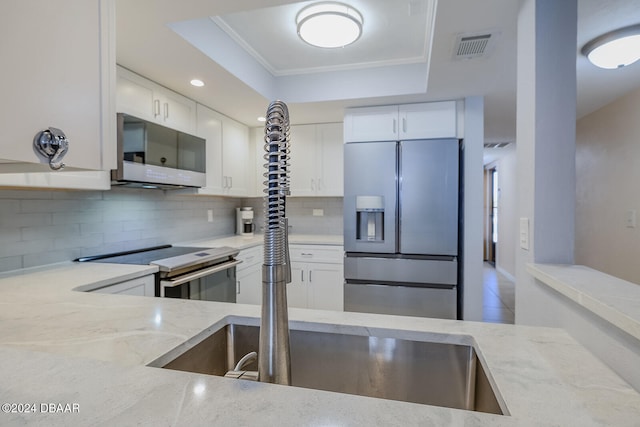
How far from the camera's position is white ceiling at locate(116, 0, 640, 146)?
5.23 feet

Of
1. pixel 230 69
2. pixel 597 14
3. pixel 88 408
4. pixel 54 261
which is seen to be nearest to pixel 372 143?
pixel 230 69

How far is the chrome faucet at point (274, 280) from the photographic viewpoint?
2.02 feet

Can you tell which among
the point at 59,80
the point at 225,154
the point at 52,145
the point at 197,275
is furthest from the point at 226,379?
the point at 225,154

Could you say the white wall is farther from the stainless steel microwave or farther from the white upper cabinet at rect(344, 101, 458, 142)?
the stainless steel microwave

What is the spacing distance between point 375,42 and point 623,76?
1.90 meters

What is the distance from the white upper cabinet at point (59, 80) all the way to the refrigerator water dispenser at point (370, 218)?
7.09ft

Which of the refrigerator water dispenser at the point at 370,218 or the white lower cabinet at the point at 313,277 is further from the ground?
the refrigerator water dispenser at the point at 370,218

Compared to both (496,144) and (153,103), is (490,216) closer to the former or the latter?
(496,144)

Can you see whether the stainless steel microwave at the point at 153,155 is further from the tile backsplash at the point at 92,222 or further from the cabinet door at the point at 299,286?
the cabinet door at the point at 299,286

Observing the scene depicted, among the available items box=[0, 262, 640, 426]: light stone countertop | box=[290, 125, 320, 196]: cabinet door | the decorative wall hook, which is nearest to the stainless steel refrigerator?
box=[290, 125, 320, 196]: cabinet door

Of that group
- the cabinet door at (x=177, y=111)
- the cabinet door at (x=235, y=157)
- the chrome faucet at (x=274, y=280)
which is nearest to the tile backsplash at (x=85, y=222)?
the cabinet door at (x=235, y=157)

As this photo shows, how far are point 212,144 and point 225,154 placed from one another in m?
0.22

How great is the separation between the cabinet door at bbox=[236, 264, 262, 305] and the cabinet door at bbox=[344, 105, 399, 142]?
155cm

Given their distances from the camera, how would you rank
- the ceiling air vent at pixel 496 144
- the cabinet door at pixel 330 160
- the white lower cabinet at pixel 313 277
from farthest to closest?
1. the ceiling air vent at pixel 496 144
2. the cabinet door at pixel 330 160
3. the white lower cabinet at pixel 313 277
